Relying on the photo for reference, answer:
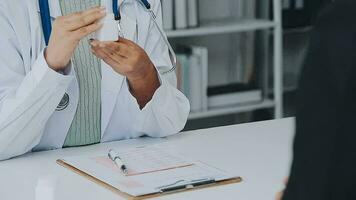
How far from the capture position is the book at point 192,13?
2.87 metres

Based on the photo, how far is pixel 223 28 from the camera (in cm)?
292

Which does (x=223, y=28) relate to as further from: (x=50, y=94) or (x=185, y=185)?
(x=185, y=185)

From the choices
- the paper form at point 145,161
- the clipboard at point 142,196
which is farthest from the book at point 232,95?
the clipboard at point 142,196

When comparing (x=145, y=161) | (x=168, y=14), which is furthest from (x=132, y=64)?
(x=168, y=14)

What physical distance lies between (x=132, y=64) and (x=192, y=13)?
150 centimetres

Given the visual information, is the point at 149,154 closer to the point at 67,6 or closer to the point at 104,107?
the point at 104,107

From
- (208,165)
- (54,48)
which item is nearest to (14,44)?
(54,48)

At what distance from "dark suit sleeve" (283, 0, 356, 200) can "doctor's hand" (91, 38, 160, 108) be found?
0.89 metres

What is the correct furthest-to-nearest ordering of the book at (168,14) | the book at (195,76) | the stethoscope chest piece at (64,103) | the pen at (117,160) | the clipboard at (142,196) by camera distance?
the book at (195,76) < the book at (168,14) < the stethoscope chest piece at (64,103) < the pen at (117,160) < the clipboard at (142,196)

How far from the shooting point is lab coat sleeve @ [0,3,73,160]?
137 centimetres

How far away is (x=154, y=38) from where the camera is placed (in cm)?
167

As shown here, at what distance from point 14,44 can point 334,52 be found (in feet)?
3.58

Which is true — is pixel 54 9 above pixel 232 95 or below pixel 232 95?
above

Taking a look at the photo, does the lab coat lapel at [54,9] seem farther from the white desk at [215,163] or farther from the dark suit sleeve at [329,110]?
the dark suit sleeve at [329,110]
